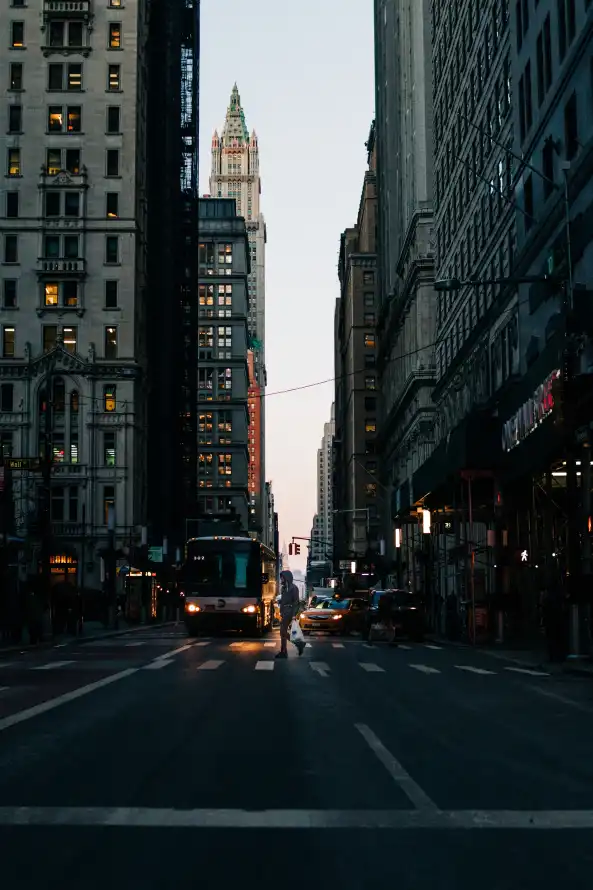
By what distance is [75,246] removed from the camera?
285 ft

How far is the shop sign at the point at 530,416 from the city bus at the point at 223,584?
10636mm

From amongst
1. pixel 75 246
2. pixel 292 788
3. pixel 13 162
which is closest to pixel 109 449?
pixel 75 246

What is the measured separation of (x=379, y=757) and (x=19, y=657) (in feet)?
64.7

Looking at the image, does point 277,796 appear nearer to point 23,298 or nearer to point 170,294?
point 23,298

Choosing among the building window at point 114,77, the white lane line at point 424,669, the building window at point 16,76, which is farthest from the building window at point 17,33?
the white lane line at point 424,669

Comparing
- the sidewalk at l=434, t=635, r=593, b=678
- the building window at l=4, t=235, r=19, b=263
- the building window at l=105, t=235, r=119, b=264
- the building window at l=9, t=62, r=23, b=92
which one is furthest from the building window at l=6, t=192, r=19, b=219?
the sidewalk at l=434, t=635, r=593, b=678

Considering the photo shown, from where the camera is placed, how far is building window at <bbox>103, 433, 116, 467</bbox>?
84.6m

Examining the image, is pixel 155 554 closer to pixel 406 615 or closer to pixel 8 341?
pixel 8 341

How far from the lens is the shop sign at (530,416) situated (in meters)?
27.6

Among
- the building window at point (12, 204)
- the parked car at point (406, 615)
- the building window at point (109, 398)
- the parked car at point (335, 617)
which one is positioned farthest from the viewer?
the building window at point (12, 204)

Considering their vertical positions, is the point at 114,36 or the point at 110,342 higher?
the point at 114,36

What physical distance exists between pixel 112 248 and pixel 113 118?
9.96m

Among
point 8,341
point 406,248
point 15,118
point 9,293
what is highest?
point 15,118

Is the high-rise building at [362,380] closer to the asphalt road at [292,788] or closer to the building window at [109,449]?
the building window at [109,449]
